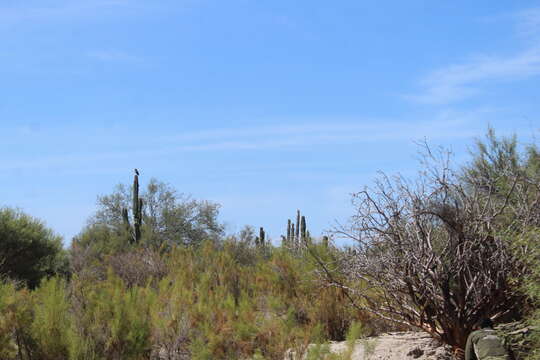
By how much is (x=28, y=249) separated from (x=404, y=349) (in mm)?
15532

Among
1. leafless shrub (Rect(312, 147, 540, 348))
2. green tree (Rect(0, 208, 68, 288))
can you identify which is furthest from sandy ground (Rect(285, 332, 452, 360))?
green tree (Rect(0, 208, 68, 288))

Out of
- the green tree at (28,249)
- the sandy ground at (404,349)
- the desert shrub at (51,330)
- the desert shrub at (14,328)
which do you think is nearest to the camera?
the desert shrub at (14,328)

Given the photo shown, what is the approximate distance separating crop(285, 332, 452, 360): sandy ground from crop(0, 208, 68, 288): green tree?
519 inches

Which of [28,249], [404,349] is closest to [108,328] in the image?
[404,349]

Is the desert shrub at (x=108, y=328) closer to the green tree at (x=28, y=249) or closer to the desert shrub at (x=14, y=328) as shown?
the desert shrub at (x=14, y=328)

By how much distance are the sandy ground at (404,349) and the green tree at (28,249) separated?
13189 millimetres

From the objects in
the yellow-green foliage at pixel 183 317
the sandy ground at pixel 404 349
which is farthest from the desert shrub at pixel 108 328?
the sandy ground at pixel 404 349

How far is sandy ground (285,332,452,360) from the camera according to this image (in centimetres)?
1162

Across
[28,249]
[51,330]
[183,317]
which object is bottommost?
[51,330]

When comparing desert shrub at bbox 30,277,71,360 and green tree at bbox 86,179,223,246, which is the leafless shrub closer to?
desert shrub at bbox 30,277,71,360

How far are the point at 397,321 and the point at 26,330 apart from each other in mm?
5853

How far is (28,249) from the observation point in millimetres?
23859

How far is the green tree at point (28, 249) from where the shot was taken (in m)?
22.9

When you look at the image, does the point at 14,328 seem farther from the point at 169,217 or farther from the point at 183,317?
the point at 169,217
